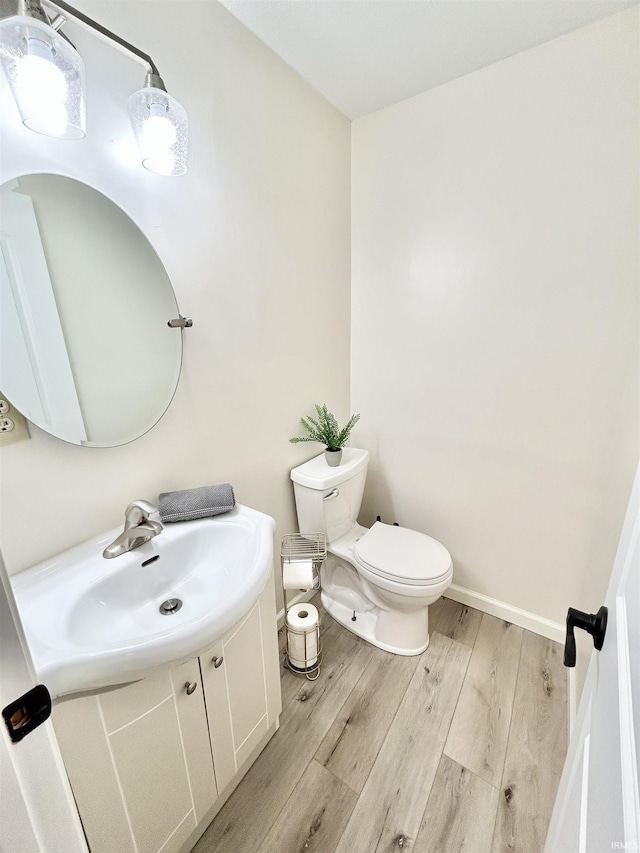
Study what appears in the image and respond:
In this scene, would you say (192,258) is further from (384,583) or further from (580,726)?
(580,726)

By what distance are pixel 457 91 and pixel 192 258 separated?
1.29 m

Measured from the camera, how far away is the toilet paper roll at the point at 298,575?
4.69ft

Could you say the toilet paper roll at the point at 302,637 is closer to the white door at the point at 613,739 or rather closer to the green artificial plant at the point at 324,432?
the green artificial plant at the point at 324,432

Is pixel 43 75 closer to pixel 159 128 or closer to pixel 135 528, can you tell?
pixel 159 128

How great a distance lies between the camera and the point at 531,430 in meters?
1.55

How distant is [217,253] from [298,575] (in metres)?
1.23

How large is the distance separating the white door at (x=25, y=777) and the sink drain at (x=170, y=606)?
20.3 inches

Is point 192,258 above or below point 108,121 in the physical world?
below

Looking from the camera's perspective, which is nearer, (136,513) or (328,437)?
(136,513)

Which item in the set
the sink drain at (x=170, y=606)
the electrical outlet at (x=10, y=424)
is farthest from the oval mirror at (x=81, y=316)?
the sink drain at (x=170, y=606)

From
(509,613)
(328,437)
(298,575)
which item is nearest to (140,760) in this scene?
(298,575)

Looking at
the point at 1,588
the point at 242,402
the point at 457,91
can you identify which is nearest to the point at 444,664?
the point at 242,402

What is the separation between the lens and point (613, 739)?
0.46m

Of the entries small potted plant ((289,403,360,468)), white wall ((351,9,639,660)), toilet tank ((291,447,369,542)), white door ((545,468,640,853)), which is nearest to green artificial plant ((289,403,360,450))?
small potted plant ((289,403,360,468))
